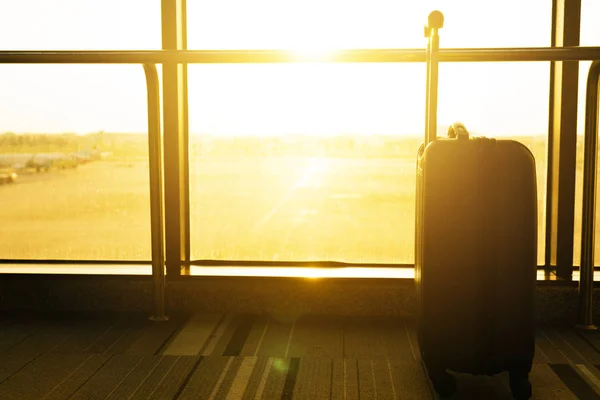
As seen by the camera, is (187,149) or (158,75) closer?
(158,75)

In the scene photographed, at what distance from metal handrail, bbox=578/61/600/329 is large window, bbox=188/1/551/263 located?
0.72ft

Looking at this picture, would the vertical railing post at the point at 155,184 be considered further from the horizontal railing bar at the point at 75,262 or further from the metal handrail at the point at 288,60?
the horizontal railing bar at the point at 75,262

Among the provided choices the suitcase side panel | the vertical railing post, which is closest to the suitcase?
the suitcase side panel

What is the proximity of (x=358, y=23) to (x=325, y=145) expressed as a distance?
0.41 m

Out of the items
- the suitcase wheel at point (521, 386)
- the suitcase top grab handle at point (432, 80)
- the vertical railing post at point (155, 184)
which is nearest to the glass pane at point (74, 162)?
the vertical railing post at point (155, 184)

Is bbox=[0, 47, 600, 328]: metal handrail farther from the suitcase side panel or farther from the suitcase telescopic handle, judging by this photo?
the suitcase side panel

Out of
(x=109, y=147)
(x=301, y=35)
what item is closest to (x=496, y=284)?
(x=301, y=35)

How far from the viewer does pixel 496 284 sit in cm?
128

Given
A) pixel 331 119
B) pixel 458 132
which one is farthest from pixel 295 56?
pixel 458 132

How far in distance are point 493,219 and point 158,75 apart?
1.11 m

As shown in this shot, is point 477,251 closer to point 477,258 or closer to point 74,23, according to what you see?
point 477,258

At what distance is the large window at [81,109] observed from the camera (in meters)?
1.98

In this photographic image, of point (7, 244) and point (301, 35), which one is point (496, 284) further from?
point (7, 244)

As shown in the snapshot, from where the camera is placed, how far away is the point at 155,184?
1822 mm
